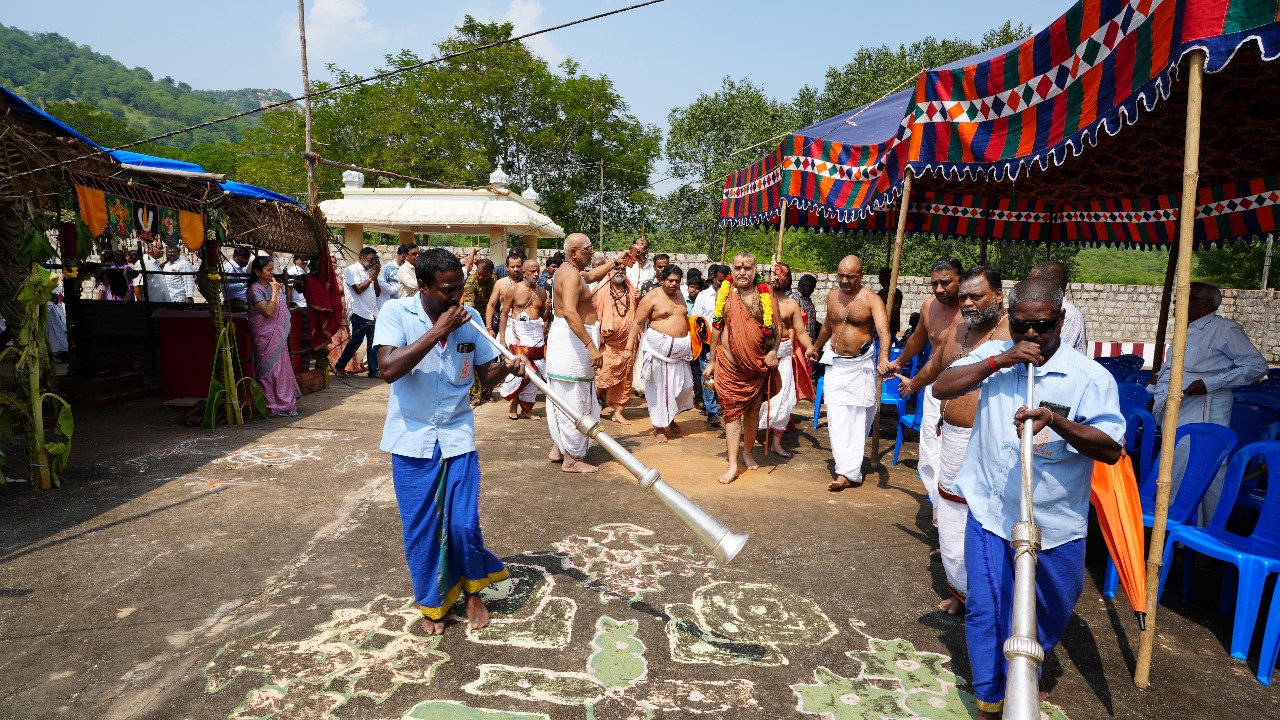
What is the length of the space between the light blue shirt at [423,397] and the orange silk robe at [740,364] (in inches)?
121

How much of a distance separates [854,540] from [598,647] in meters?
2.17

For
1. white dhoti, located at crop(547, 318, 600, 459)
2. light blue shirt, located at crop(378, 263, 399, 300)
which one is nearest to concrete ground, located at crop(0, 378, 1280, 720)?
white dhoti, located at crop(547, 318, 600, 459)

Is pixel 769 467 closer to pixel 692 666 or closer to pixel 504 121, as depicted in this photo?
pixel 692 666

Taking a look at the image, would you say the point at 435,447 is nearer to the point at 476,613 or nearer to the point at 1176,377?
the point at 476,613

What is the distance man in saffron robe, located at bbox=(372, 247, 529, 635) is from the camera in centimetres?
322

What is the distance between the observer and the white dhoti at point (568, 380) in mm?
6281

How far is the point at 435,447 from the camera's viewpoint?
327 cm

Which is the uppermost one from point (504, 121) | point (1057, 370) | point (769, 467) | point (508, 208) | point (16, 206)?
point (504, 121)

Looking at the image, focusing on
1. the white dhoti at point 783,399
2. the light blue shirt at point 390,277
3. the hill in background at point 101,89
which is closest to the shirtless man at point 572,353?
the white dhoti at point 783,399

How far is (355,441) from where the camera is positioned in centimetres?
697

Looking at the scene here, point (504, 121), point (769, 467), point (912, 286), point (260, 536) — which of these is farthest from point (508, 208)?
point (504, 121)

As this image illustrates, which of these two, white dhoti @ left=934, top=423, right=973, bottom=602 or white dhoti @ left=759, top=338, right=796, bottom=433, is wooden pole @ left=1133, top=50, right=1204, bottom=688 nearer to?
white dhoti @ left=934, top=423, right=973, bottom=602

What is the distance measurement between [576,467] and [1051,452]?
13.7 ft

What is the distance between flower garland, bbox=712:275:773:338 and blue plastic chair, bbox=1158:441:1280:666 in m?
3.13
